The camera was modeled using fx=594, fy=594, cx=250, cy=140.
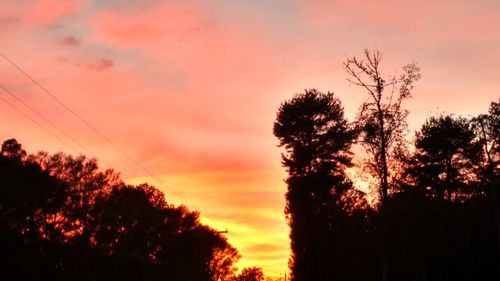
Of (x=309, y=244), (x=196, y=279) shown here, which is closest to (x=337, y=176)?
(x=309, y=244)

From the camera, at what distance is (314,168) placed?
52.0 metres

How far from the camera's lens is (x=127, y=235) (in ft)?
240

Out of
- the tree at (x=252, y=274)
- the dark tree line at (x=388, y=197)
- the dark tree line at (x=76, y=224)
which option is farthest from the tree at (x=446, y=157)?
the tree at (x=252, y=274)

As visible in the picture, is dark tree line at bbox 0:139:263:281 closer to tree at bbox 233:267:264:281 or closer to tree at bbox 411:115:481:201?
tree at bbox 411:115:481:201

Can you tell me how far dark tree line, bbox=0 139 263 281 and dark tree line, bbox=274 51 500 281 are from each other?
1480 centimetres

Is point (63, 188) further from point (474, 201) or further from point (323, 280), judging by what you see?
point (474, 201)

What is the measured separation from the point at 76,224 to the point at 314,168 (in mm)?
26176

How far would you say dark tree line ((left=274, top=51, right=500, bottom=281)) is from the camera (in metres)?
39.6

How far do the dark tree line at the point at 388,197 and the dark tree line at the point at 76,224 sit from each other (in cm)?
1480

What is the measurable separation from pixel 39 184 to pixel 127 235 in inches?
817

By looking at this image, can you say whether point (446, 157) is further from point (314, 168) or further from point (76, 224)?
point (76, 224)

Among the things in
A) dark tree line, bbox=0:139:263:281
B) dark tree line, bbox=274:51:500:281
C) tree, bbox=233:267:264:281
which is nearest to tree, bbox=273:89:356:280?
dark tree line, bbox=274:51:500:281

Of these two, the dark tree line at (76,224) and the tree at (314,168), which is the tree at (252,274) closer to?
the dark tree line at (76,224)

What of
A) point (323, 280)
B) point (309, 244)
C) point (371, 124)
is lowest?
point (323, 280)
